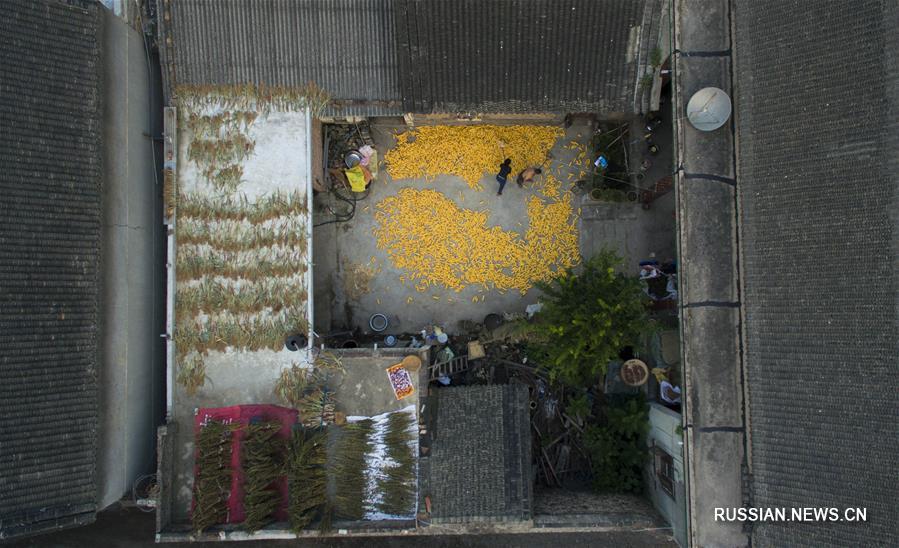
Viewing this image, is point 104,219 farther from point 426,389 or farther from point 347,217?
A: point 426,389

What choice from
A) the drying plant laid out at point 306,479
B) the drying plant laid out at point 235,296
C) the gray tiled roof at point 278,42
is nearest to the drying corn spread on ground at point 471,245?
the drying plant laid out at point 235,296

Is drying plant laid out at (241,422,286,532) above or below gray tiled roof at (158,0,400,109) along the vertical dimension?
below

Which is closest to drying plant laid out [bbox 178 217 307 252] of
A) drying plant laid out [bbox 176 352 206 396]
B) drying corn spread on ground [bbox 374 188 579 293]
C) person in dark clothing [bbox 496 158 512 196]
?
drying plant laid out [bbox 176 352 206 396]

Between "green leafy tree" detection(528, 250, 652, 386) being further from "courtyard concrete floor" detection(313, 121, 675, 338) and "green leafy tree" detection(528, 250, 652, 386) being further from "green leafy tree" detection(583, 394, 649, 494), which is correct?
"courtyard concrete floor" detection(313, 121, 675, 338)

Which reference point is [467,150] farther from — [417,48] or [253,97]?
[253,97]

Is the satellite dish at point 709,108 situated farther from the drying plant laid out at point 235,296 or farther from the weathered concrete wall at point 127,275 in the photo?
the weathered concrete wall at point 127,275

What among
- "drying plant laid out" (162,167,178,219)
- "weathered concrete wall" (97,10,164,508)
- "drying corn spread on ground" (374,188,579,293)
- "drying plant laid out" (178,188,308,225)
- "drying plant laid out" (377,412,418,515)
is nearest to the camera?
"weathered concrete wall" (97,10,164,508)

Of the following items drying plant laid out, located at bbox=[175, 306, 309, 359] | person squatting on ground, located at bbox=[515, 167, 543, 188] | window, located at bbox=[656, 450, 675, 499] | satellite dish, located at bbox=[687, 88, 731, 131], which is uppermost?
satellite dish, located at bbox=[687, 88, 731, 131]

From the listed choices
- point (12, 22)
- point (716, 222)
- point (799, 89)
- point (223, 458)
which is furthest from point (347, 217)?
point (799, 89)
